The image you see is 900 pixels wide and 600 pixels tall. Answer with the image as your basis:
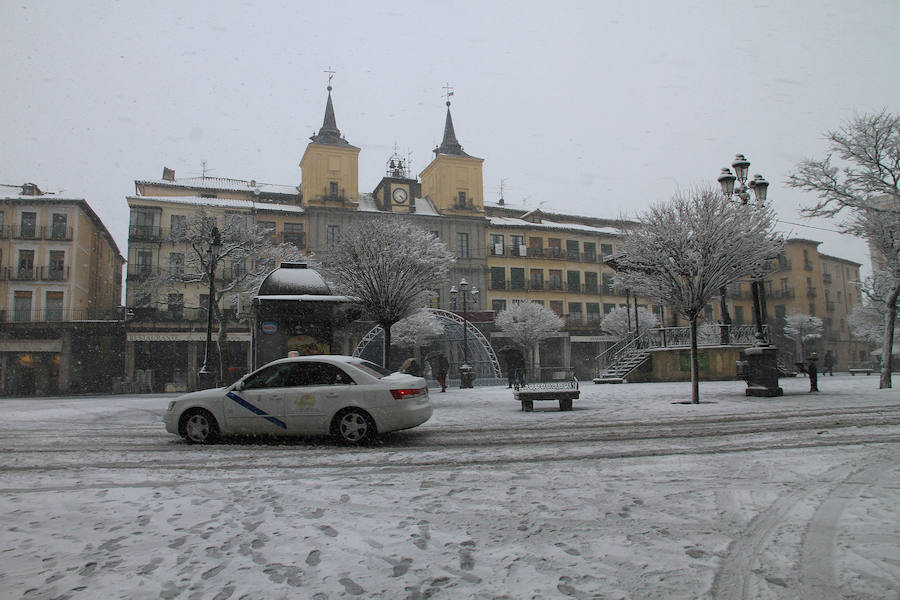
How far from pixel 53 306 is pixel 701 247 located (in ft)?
132

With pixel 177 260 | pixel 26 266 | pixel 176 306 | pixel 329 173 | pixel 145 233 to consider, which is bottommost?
pixel 176 306

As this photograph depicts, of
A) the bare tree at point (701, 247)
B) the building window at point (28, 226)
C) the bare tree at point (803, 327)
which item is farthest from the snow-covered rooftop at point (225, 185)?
the bare tree at point (803, 327)

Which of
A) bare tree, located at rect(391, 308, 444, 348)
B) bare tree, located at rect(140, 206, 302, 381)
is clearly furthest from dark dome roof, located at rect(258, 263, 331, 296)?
bare tree, located at rect(391, 308, 444, 348)

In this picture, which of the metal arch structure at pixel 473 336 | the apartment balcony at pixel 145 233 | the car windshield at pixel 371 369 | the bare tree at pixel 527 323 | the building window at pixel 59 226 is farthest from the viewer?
the bare tree at pixel 527 323

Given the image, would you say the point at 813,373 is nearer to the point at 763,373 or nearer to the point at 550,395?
the point at 763,373

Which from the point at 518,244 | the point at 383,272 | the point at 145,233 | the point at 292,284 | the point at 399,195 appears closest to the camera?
the point at 292,284

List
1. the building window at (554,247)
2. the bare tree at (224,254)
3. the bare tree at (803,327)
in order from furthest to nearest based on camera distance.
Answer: the building window at (554,247), the bare tree at (803,327), the bare tree at (224,254)

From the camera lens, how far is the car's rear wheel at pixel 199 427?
8070 millimetres

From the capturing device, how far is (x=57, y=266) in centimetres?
3731

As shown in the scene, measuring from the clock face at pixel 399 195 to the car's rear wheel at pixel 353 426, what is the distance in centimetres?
4017

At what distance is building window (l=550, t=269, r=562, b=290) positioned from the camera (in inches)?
1921

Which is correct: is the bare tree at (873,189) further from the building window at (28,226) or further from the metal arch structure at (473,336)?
the building window at (28,226)

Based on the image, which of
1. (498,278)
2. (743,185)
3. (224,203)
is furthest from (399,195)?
(743,185)

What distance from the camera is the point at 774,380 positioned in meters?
13.9
